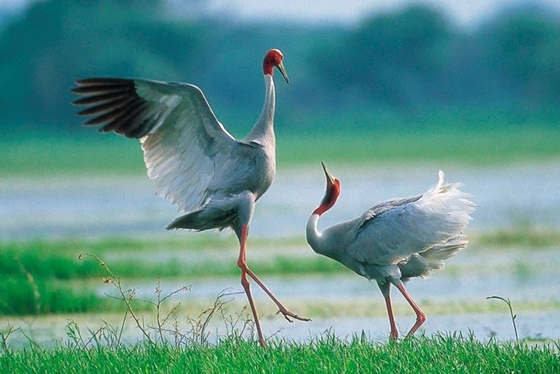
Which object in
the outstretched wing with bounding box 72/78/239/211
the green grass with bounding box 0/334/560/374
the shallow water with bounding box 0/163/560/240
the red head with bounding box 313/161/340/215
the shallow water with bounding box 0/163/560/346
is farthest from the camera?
the shallow water with bounding box 0/163/560/240

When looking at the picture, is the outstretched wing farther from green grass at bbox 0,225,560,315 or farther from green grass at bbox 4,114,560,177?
green grass at bbox 4,114,560,177

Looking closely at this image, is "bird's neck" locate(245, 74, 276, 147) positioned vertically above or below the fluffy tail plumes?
above

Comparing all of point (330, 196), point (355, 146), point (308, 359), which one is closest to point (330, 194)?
point (330, 196)

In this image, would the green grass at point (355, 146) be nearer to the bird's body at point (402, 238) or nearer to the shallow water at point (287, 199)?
the shallow water at point (287, 199)

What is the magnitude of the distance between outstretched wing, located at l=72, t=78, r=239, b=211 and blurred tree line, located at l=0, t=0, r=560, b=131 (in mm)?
36545

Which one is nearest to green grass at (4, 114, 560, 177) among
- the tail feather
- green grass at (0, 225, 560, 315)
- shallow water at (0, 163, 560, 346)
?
shallow water at (0, 163, 560, 346)

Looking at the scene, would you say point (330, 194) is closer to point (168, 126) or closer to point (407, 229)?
point (407, 229)

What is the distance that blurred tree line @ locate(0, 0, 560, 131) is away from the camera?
46500mm

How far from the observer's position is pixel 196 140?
789cm

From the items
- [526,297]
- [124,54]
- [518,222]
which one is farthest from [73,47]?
[526,297]

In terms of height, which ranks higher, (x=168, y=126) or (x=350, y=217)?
(x=168, y=126)

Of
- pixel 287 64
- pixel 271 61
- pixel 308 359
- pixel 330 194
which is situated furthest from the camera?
→ pixel 287 64

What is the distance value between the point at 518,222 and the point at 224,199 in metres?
7.97

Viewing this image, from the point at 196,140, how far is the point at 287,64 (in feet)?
155
